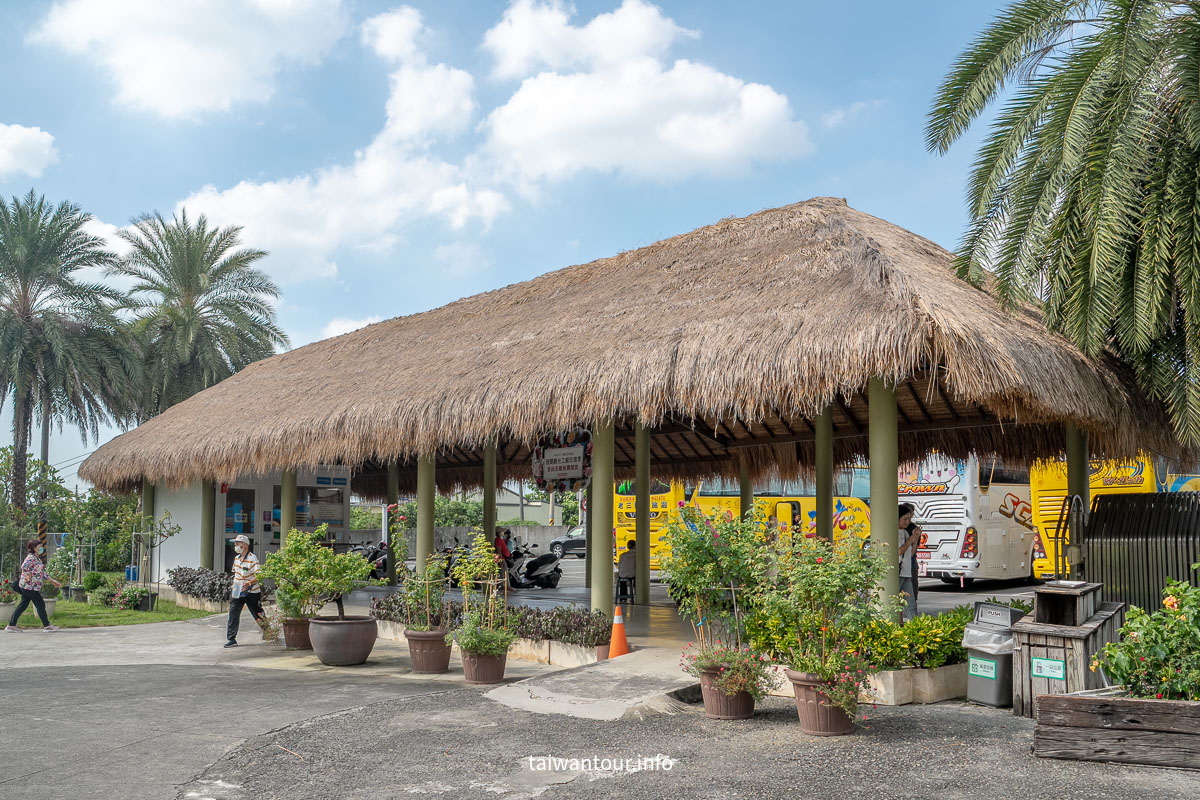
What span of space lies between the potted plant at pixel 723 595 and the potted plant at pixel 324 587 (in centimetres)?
487

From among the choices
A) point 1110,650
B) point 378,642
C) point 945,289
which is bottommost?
point 378,642

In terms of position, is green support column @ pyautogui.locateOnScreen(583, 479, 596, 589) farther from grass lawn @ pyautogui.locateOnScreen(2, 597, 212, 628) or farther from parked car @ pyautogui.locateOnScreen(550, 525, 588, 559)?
parked car @ pyautogui.locateOnScreen(550, 525, 588, 559)

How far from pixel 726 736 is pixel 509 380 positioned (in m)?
5.63

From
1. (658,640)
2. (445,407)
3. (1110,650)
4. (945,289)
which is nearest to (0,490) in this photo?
(445,407)

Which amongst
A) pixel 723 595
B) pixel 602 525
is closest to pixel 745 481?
pixel 602 525

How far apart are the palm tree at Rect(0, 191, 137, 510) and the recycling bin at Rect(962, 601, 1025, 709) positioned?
26331 mm

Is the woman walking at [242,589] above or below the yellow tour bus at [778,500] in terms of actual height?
below

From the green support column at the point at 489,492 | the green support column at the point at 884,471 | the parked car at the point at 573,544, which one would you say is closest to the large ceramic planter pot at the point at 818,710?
the green support column at the point at 884,471

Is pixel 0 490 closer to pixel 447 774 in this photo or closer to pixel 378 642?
pixel 378 642

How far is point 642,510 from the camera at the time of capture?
627 inches

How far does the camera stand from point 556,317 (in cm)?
1337

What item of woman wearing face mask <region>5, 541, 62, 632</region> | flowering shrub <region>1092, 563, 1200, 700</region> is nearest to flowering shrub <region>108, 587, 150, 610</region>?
woman wearing face mask <region>5, 541, 62, 632</region>

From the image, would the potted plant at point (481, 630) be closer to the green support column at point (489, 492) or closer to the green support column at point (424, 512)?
the green support column at point (424, 512)

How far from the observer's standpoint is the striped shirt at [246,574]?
13305mm
